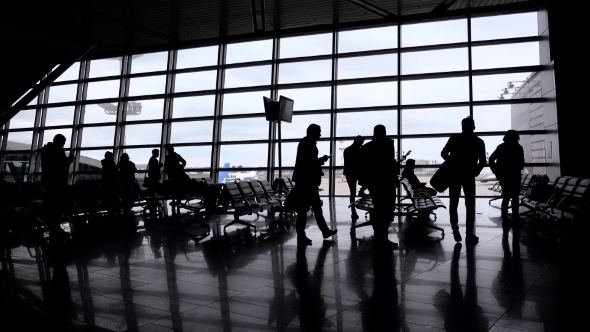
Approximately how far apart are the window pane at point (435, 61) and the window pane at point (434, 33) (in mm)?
295

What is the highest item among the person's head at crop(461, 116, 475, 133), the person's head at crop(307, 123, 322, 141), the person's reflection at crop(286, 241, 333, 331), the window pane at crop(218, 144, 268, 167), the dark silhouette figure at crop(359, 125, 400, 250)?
the window pane at crop(218, 144, 268, 167)

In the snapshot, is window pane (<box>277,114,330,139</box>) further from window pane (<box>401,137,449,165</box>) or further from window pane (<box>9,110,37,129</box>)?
window pane (<box>9,110,37,129</box>)

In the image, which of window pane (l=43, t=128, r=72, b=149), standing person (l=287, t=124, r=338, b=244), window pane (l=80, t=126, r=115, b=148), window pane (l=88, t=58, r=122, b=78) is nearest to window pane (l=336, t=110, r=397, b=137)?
standing person (l=287, t=124, r=338, b=244)

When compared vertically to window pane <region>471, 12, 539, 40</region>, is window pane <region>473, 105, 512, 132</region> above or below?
below

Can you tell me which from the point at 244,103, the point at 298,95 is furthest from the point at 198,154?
the point at 298,95

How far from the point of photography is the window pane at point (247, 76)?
43.3 feet

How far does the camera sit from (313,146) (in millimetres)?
4699

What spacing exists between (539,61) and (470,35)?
1.99 metres

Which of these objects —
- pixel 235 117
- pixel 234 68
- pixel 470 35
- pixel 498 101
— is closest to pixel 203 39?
pixel 234 68

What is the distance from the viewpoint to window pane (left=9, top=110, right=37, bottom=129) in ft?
53.2

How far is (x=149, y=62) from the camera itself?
14.7m

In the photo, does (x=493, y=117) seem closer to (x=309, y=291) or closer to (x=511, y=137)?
(x=511, y=137)

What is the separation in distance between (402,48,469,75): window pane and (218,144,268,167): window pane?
16.8 ft

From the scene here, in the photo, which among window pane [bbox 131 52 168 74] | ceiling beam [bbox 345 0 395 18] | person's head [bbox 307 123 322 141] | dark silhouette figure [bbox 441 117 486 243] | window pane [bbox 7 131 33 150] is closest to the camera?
dark silhouette figure [bbox 441 117 486 243]
